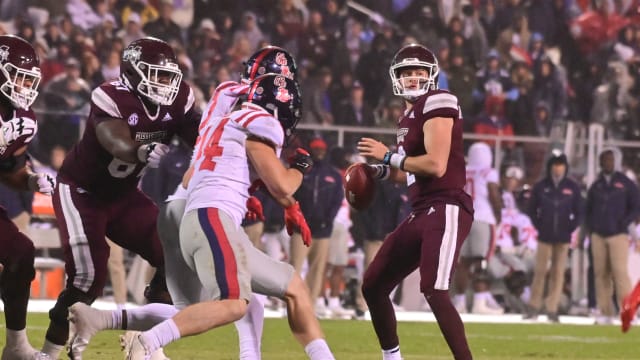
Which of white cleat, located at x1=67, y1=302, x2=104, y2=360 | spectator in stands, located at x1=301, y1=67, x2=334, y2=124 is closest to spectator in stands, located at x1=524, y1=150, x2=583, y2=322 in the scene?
spectator in stands, located at x1=301, y1=67, x2=334, y2=124

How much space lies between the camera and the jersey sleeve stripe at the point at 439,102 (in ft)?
20.8

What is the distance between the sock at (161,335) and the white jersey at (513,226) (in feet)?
30.4

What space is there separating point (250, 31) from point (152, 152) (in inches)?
384

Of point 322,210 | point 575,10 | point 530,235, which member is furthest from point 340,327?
point 575,10

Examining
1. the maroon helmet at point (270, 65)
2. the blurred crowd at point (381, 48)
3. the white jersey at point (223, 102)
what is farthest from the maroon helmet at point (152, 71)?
the blurred crowd at point (381, 48)

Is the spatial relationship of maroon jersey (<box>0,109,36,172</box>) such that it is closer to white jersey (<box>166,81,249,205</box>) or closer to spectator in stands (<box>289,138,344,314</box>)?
white jersey (<box>166,81,249,205</box>)

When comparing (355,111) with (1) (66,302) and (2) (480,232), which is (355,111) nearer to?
(2) (480,232)

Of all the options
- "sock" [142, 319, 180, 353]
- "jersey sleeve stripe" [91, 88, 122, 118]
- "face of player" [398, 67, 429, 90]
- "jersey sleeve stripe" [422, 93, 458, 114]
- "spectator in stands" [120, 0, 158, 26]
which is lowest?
"sock" [142, 319, 180, 353]

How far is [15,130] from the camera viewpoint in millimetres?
6500

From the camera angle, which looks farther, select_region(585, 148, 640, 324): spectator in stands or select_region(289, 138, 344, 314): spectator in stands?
select_region(585, 148, 640, 324): spectator in stands

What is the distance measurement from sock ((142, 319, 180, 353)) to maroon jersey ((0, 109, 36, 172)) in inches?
71.1

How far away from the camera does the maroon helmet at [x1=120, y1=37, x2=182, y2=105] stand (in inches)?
250

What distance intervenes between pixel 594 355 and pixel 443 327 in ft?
11.6

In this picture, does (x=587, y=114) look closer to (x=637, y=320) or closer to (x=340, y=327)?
(x=637, y=320)
